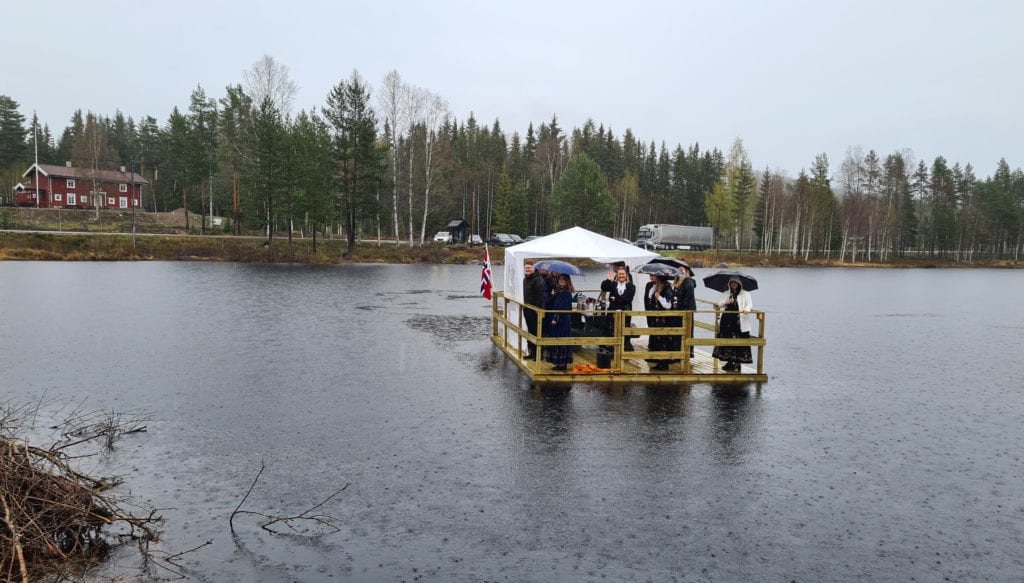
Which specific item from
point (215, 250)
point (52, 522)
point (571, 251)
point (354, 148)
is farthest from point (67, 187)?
point (52, 522)

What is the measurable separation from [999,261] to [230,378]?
118453mm

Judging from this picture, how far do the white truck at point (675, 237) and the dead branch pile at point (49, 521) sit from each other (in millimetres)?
79376

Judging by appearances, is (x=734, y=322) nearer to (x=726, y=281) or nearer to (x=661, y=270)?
(x=726, y=281)

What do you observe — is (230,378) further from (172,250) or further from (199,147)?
(199,147)

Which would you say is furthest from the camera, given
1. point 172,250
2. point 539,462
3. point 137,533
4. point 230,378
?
point 172,250

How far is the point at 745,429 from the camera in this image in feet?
34.0

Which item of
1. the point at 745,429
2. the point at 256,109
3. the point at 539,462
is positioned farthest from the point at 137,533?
the point at 256,109

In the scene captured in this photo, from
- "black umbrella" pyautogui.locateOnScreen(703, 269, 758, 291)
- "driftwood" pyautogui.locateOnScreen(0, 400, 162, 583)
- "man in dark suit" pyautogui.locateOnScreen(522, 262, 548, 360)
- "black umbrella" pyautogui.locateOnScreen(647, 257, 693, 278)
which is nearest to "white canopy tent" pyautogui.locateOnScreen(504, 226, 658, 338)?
"black umbrella" pyautogui.locateOnScreen(647, 257, 693, 278)

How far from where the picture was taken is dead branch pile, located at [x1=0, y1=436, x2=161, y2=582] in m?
5.11

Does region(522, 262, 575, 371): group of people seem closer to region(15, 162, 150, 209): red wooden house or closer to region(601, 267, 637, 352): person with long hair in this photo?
region(601, 267, 637, 352): person with long hair

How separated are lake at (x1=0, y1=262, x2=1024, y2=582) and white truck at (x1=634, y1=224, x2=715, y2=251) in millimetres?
65782

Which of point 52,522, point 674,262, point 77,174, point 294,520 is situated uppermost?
point 77,174

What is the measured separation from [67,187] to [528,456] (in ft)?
304

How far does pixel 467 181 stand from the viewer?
299 ft
